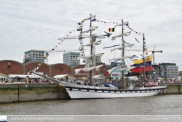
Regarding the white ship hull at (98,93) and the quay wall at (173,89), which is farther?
the quay wall at (173,89)

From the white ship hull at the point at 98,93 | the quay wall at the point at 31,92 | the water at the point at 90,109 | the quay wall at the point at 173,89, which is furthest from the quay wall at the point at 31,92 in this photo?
the quay wall at the point at 173,89

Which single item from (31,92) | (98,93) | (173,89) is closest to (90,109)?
(31,92)

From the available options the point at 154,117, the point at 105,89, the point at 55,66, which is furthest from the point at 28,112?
the point at 55,66

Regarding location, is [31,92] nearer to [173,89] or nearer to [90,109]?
[90,109]

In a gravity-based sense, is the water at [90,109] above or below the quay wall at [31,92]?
below

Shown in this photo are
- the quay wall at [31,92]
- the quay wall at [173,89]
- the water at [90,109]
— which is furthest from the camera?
the quay wall at [173,89]

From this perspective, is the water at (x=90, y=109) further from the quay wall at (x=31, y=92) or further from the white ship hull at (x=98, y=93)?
the white ship hull at (x=98, y=93)

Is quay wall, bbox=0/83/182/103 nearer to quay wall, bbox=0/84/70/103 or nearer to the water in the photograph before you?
quay wall, bbox=0/84/70/103

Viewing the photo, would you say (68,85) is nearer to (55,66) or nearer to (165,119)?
(165,119)

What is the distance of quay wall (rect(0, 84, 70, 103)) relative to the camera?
38.6 m

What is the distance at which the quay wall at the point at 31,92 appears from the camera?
38562 millimetres

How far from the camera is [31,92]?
41.0 meters

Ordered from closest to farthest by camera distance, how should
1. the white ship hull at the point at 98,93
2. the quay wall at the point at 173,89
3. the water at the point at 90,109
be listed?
the water at the point at 90,109, the white ship hull at the point at 98,93, the quay wall at the point at 173,89

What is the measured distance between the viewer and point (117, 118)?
2472cm
